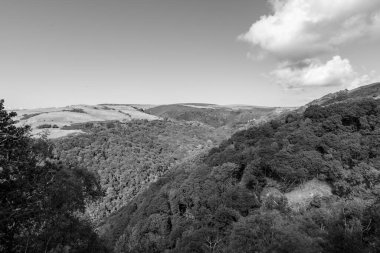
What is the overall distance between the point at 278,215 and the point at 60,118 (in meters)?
141

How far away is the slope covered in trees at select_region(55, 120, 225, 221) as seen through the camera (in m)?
102

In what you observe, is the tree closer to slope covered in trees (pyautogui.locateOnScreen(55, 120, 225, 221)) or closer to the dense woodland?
the dense woodland

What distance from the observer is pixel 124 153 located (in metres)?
122

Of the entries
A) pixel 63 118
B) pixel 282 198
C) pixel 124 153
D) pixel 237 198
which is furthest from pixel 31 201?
pixel 63 118

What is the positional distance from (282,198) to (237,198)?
7.61 metres

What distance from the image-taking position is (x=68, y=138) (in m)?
116

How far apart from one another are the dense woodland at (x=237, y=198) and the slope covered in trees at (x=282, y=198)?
0.14 m

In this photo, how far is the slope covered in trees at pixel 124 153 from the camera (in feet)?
336

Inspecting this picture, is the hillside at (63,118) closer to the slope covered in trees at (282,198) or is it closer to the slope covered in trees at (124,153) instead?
the slope covered in trees at (124,153)

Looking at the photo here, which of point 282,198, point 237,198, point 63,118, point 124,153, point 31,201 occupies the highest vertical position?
point 31,201

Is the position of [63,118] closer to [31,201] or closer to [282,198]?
[282,198]

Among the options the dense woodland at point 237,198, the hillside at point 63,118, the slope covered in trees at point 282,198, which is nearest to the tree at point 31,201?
the dense woodland at point 237,198

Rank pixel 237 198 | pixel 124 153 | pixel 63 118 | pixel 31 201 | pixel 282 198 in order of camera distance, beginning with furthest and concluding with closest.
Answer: pixel 63 118
pixel 124 153
pixel 237 198
pixel 282 198
pixel 31 201

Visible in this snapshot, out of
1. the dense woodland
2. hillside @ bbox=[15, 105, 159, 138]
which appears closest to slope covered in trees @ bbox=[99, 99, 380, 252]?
the dense woodland
